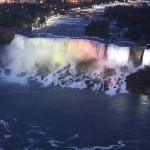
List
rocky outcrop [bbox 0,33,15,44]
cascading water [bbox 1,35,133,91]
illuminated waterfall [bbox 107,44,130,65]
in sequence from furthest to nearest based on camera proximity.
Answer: rocky outcrop [bbox 0,33,15,44] → illuminated waterfall [bbox 107,44,130,65] → cascading water [bbox 1,35,133,91]

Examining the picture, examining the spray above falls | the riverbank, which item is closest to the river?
the spray above falls

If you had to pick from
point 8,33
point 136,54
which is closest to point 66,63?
point 136,54

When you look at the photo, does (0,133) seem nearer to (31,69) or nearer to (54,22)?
(31,69)

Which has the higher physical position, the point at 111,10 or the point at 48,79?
the point at 111,10

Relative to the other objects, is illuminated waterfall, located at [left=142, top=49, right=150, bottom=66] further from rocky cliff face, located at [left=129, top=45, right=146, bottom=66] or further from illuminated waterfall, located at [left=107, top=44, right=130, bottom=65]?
illuminated waterfall, located at [left=107, top=44, right=130, bottom=65]

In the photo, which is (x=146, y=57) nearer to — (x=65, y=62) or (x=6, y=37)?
(x=65, y=62)

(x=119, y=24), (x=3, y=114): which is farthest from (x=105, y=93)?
(x=119, y=24)

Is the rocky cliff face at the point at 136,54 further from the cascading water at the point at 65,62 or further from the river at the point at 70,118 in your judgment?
the river at the point at 70,118
